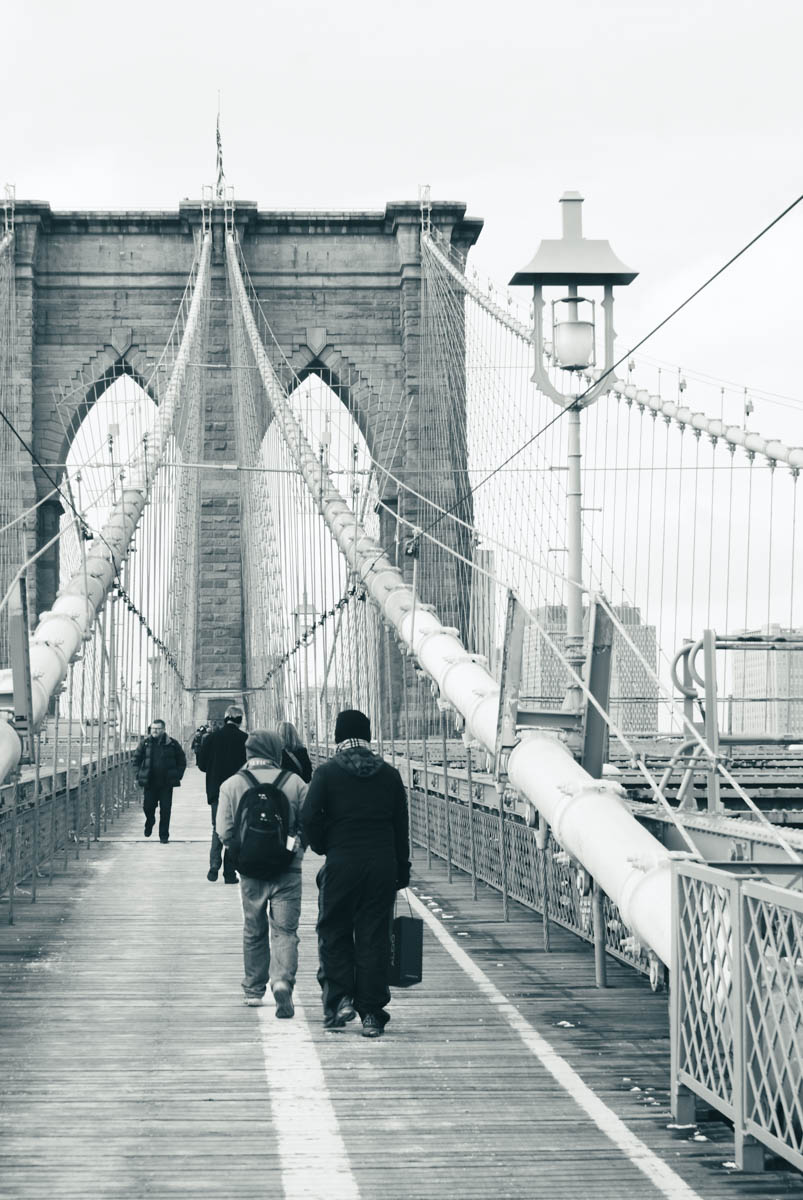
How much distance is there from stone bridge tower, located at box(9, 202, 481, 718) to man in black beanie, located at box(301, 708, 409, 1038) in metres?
38.9

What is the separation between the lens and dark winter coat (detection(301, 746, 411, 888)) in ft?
25.6

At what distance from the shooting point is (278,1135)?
6125 mm

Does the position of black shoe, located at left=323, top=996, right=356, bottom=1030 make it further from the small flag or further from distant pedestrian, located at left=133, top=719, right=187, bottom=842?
the small flag

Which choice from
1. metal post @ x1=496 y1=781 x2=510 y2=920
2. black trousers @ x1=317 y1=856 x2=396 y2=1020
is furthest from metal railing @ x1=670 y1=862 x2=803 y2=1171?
metal post @ x1=496 y1=781 x2=510 y2=920

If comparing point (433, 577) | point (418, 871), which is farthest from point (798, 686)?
point (433, 577)

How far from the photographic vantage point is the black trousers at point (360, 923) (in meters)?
7.76

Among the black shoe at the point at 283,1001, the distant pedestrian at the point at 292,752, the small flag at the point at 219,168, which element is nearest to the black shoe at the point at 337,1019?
the black shoe at the point at 283,1001

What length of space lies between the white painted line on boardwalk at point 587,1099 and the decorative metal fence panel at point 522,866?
1.83ft

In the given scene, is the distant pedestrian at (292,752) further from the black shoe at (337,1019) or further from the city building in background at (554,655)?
the city building in background at (554,655)

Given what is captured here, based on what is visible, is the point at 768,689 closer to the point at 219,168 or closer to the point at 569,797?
the point at 569,797

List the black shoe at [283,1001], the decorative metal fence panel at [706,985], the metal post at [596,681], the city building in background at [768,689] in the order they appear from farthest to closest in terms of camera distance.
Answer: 1. the city building in background at [768,689]
2. the metal post at [596,681]
3. the black shoe at [283,1001]
4. the decorative metal fence panel at [706,985]

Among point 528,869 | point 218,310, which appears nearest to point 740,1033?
point 528,869

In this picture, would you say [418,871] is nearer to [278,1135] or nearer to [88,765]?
[88,765]

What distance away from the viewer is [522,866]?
12.8 meters
